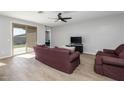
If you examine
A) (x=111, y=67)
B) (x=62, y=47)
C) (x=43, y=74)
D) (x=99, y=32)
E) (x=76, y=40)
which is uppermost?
(x=99, y=32)

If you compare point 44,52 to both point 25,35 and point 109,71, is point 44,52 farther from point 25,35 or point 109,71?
point 25,35

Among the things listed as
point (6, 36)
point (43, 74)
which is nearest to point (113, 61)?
point (43, 74)

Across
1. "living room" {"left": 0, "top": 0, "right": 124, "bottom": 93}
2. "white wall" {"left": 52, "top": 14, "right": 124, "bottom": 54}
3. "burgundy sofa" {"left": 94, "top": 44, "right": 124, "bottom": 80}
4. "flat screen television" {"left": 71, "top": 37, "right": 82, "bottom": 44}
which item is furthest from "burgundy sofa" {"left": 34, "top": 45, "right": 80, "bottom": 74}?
"flat screen television" {"left": 71, "top": 37, "right": 82, "bottom": 44}

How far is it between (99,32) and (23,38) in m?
4.85

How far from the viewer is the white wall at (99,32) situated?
5.03 metres

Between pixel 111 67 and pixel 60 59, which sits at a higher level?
pixel 60 59

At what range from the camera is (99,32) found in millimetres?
5781

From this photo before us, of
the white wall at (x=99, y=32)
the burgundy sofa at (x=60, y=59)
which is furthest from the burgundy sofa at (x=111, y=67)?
the white wall at (x=99, y=32)

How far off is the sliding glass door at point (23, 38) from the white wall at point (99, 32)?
261cm

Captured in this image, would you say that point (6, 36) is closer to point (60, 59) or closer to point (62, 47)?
point (62, 47)

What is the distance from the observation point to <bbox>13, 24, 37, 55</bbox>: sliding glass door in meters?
5.86

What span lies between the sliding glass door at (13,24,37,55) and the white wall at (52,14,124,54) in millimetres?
2608

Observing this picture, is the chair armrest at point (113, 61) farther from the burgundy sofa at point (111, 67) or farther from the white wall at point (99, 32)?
the white wall at point (99, 32)
